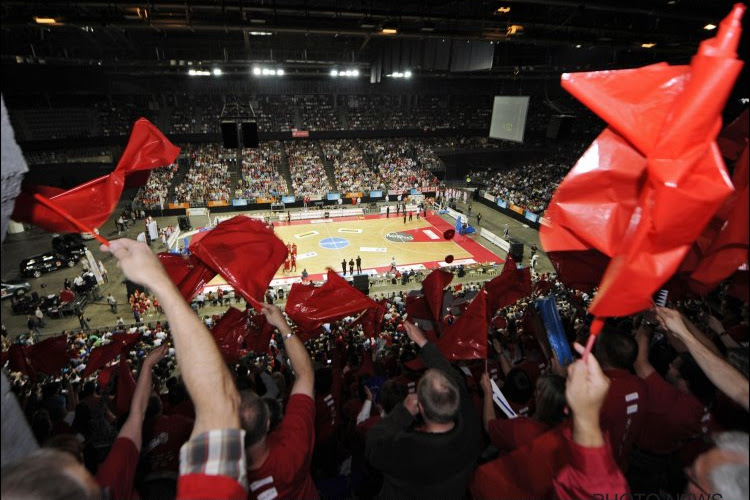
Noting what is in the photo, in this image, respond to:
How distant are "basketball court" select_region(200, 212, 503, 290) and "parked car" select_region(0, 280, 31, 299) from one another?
8751mm

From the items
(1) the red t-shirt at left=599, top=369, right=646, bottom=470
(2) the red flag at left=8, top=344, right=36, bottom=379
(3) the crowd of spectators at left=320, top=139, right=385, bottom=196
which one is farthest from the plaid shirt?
(3) the crowd of spectators at left=320, top=139, right=385, bottom=196

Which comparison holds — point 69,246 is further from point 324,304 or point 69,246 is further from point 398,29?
point 324,304

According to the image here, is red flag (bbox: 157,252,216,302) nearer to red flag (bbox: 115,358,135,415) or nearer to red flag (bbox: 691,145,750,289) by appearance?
red flag (bbox: 115,358,135,415)

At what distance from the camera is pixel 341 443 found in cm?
481

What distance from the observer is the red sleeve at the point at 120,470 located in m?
2.23

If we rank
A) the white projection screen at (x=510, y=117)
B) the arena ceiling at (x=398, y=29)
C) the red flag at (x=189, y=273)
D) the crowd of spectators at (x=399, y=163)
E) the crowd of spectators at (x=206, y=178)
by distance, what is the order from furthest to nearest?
the crowd of spectators at (x=399, y=163) → the crowd of spectators at (x=206, y=178) → the white projection screen at (x=510, y=117) → the arena ceiling at (x=398, y=29) → the red flag at (x=189, y=273)

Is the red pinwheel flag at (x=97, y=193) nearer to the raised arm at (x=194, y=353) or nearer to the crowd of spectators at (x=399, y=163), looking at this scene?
the raised arm at (x=194, y=353)

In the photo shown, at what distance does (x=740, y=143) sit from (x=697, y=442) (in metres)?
2.85

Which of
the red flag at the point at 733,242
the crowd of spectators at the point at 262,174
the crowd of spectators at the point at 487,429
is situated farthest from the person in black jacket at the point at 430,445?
the crowd of spectators at the point at 262,174

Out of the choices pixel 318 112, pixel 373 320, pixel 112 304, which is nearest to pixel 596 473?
pixel 373 320

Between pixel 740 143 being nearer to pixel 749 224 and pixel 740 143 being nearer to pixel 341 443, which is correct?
pixel 749 224

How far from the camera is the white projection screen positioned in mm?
24125

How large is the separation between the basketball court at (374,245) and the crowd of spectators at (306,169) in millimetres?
5967

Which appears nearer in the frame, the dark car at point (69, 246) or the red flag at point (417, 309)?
the red flag at point (417, 309)
